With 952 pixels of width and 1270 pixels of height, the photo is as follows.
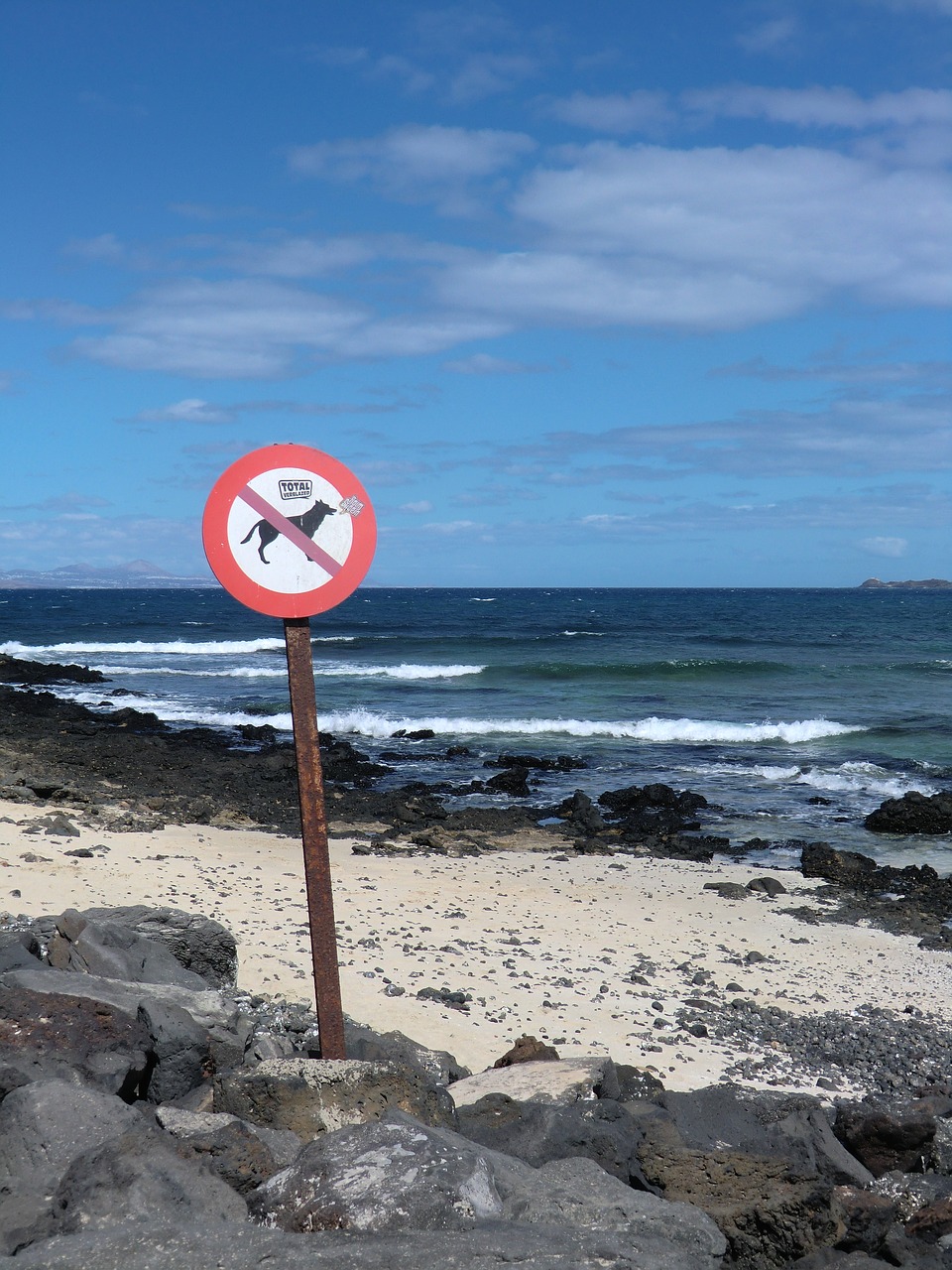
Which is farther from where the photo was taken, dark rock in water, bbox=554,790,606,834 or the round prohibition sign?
dark rock in water, bbox=554,790,606,834

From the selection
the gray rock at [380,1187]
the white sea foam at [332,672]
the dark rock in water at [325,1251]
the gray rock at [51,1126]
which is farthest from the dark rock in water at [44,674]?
the dark rock in water at [325,1251]

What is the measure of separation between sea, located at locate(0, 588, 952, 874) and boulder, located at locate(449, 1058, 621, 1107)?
31.9ft

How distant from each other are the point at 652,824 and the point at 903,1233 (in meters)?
12.4

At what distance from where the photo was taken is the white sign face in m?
3.67

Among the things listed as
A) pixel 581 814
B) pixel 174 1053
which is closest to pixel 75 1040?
pixel 174 1053

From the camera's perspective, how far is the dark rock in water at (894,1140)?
4332mm

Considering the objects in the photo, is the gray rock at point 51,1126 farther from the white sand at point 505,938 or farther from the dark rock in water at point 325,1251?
the white sand at point 505,938

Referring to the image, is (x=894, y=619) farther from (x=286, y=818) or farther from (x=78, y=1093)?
(x=78, y=1093)

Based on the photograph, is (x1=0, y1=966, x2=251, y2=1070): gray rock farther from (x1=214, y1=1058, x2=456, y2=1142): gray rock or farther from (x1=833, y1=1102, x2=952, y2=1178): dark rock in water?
(x1=833, y1=1102, x2=952, y2=1178): dark rock in water

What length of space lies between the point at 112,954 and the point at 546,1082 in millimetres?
2215

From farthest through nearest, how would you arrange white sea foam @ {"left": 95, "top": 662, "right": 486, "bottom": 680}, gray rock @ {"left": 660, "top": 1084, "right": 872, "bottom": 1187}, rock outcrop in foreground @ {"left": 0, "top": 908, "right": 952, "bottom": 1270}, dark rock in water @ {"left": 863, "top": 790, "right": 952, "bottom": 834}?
white sea foam @ {"left": 95, "top": 662, "right": 486, "bottom": 680} < dark rock in water @ {"left": 863, "top": 790, "right": 952, "bottom": 834} < gray rock @ {"left": 660, "top": 1084, "right": 872, "bottom": 1187} < rock outcrop in foreground @ {"left": 0, "top": 908, "right": 952, "bottom": 1270}

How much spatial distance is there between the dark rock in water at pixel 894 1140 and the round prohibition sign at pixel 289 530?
3102 mm

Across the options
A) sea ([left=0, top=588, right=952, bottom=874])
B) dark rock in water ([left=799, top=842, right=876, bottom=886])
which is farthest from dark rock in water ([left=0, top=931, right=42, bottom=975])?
sea ([left=0, top=588, right=952, bottom=874])

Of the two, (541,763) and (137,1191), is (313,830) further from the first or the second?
(541,763)
